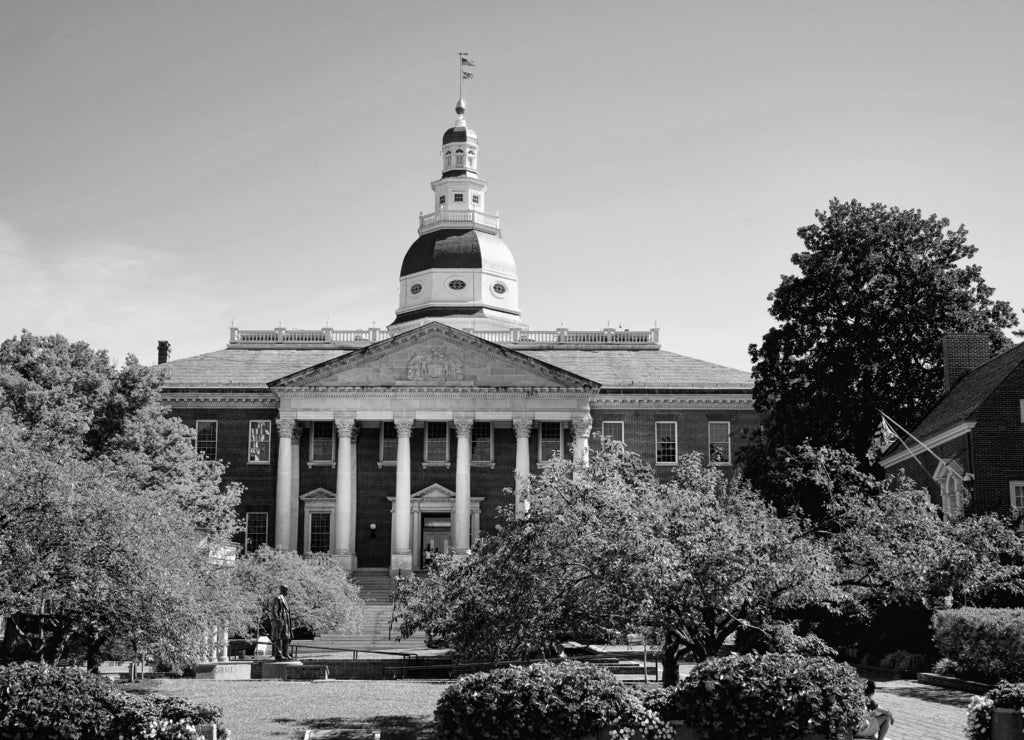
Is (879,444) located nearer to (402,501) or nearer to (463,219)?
(402,501)

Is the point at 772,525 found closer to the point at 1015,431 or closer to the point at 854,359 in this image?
the point at 1015,431

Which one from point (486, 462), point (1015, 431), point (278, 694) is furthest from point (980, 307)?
point (278, 694)

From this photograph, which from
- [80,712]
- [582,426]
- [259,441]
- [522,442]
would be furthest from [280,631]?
[259,441]

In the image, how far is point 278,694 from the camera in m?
27.0

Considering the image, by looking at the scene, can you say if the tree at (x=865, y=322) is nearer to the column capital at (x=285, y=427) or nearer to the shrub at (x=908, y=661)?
the shrub at (x=908, y=661)

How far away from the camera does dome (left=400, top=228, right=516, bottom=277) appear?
8950cm

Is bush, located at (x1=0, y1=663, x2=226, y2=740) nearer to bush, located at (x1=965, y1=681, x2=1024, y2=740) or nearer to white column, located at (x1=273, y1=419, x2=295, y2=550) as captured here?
bush, located at (x1=965, y1=681, x2=1024, y2=740)

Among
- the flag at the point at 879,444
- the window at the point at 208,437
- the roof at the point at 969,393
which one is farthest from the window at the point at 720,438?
the window at the point at 208,437

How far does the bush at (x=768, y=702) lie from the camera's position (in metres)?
16.9

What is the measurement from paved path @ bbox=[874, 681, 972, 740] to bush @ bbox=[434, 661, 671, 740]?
6643 mm

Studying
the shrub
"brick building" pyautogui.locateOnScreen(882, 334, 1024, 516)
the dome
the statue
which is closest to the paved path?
the shrub

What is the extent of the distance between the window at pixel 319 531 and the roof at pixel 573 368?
24.3 feet

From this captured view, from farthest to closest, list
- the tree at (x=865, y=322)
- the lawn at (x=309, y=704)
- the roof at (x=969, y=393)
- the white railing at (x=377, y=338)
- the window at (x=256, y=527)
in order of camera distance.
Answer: the white railing at (x=377, y=338) → the window at (x=256, y=527) → the tree at (x=865, y=322) → the roof at (x=969, y=393) → the lawn at (x=309, y=704)

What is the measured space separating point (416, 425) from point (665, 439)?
1316 cm
